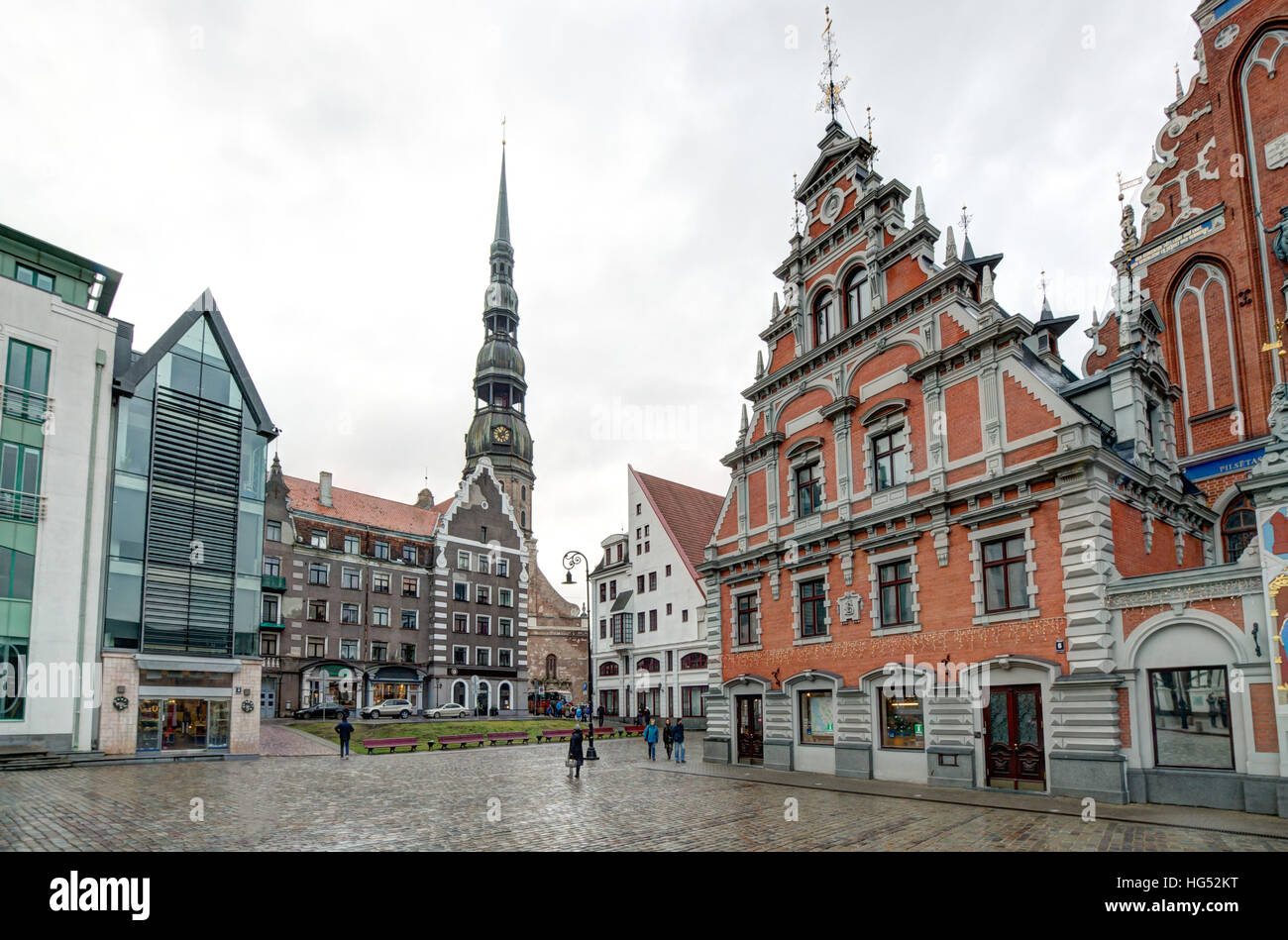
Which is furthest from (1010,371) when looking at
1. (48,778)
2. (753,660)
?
(48,778)

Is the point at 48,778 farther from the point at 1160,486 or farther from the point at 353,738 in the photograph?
the point at 1160,486

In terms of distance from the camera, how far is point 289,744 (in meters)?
38.5

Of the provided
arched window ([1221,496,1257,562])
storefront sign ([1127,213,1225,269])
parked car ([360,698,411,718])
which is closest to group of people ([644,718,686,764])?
arched window ([1221,496,1257,562])

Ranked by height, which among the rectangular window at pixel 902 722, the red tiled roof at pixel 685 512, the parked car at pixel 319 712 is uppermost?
the red tiled roof at pixel 685 512

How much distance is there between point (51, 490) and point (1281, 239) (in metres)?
42.3

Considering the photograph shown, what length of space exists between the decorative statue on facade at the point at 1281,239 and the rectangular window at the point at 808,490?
15.5 metres

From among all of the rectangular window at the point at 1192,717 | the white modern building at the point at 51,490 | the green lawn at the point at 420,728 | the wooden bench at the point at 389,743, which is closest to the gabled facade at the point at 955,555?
the rectangular window at the point at 1192,717

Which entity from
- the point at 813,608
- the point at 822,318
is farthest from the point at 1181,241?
the point at 813,608

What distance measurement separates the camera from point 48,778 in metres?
23.8

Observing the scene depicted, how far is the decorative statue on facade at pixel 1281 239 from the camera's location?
25.0m

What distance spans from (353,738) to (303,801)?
21546mm

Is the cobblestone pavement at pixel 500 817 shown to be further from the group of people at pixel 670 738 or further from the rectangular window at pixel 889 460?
the rectangular window at pixel 889 460

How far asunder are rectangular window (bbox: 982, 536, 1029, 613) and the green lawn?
1032 inches

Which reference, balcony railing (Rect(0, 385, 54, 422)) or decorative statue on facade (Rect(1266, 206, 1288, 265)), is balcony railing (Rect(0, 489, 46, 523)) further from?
decorative statue on facade (Rect(1266, 206, 1288, 265))
